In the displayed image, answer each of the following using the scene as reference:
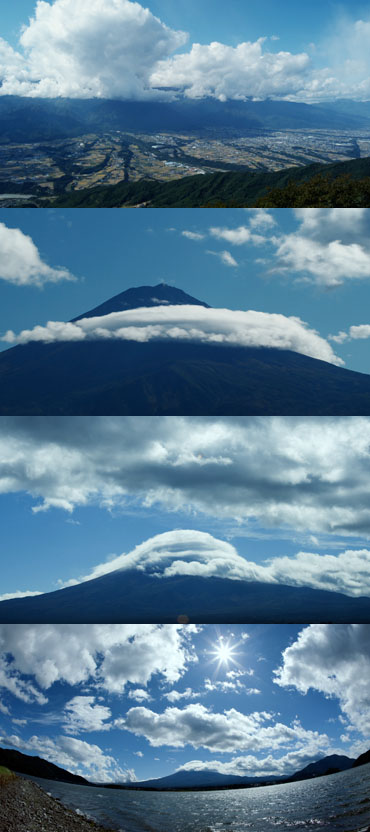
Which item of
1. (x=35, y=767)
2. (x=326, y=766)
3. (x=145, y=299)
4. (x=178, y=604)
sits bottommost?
(x=326, y=766)

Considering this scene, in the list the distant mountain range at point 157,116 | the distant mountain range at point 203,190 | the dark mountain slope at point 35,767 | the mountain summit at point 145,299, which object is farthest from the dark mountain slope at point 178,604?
the distant mountain range at point 157,116

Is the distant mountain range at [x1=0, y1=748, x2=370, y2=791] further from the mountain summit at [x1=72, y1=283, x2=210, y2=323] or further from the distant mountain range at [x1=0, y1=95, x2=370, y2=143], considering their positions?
the distant mountain range at [x1=0, y1=95, x2=370, y2=143]

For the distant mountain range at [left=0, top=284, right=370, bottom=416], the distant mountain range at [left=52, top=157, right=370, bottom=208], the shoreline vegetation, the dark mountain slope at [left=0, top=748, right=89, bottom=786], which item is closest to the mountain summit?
the distant mountain range at [left=0, top=284, right=370, bottom=416]

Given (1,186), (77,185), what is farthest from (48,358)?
(1,186)

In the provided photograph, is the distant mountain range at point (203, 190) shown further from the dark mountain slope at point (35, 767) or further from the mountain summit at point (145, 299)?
the dark mountain slope at point (35, 767)

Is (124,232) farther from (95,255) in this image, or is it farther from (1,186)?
(1,186)

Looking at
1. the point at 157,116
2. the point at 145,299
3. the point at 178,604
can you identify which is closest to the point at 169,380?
the point at 145,299

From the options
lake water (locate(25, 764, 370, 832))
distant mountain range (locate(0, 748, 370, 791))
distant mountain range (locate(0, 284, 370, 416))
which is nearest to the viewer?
lake water (locate(25, 764, 370, 832))

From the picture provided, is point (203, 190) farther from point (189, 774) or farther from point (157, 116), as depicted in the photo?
point (189, 774)
